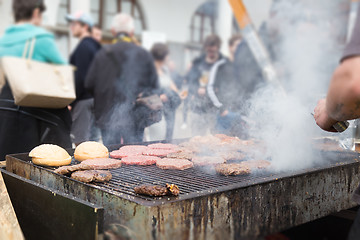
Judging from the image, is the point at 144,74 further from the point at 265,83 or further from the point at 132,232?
the point at 132,232

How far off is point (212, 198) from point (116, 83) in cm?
374

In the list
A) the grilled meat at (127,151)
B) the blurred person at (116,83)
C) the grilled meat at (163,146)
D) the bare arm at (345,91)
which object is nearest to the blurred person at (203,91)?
the blurred person at (116,83)

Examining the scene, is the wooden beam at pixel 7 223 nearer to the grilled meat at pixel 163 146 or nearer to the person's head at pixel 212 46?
the grilled meat at pixel 163 146

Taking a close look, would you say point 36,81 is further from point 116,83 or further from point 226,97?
point 226,97

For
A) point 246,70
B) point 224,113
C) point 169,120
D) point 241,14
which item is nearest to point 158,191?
point 224,113

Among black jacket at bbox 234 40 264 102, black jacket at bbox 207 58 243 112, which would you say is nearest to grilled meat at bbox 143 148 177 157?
black jacket at bbox 207 58 243 112

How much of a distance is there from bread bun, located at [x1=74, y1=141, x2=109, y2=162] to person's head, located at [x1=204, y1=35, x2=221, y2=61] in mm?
4645

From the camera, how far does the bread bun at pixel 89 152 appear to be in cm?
323

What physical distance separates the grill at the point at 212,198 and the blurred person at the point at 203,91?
8.06 feet

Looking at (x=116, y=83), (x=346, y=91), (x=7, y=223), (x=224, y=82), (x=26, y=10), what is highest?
(x=26, y=10)

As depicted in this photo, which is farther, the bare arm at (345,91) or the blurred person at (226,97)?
the blurred person at (226,97)

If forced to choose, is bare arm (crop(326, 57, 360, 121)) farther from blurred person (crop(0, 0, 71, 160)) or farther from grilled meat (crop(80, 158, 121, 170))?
blurred person (crop(0, 0, 71, 160))

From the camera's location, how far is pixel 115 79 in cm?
557

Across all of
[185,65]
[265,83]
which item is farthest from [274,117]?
[185,65]
